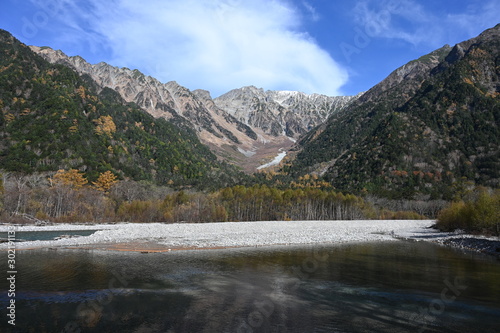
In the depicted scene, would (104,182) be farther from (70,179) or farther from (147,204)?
(147,204)

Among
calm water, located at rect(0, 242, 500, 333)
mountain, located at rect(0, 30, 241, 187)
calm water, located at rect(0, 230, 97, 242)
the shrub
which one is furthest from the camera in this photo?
mountain, located at rect(0, 30, 241, 187)

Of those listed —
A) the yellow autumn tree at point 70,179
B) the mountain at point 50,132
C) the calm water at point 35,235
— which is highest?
the mountain at point 50,132

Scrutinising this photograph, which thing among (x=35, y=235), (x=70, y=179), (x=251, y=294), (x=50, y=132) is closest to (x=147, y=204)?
(x=70, y=179)

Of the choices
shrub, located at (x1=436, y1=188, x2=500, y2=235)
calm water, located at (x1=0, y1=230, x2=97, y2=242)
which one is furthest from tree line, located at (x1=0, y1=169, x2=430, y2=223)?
shrub, located at (x1=436, y1=188, x2=500, y2=235)

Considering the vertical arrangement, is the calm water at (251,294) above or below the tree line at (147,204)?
below

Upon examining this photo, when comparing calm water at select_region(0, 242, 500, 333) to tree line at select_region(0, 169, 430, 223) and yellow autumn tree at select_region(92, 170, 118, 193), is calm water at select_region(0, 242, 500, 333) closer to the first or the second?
tree line at select_region(0, 169, 430, 223)

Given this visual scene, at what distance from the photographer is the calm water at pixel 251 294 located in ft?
51.8

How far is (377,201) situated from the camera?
552 ft

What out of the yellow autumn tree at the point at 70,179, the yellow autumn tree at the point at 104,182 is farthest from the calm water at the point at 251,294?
the yellow autumn tree at the point at 104,182

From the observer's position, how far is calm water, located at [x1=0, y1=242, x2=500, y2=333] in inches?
621

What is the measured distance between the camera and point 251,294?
21016 millimetres

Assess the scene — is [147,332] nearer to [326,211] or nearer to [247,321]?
[247,321]

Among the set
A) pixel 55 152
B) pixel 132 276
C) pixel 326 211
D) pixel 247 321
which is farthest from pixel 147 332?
pixel 55 152

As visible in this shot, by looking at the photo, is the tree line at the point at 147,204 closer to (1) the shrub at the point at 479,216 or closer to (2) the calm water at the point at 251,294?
(1) the shrub at the point at 479,216
